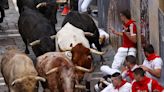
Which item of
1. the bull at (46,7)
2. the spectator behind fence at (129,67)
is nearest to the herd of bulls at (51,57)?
the spectator behind fence at (129,67)

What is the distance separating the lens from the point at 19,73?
45.3ft

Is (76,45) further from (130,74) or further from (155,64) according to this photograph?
(155,64)

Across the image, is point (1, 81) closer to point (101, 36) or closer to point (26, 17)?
point (26, 17)

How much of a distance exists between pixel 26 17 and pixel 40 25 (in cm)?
93

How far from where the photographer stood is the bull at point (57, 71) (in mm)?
13086

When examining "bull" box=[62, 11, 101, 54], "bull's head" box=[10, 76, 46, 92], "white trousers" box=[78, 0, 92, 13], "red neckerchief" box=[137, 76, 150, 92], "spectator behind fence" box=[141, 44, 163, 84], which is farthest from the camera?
"white trousers" box=[78, 0, 92, 13]

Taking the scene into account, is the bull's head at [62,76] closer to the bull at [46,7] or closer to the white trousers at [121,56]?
the white trousers at [121,56]

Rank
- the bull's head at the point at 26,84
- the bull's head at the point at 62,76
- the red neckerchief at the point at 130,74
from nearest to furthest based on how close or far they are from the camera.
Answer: the red neckerchief at the point at 130,74
the bull's head at the point at 62,76
the bull's head at the point at 26,84

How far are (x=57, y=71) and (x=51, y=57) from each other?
3.36 feet

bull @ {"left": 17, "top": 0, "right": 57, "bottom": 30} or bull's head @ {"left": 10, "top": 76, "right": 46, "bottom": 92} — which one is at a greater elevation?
bull @ {"left": 17, "top": 0, "right": 57, "bottom": 30}

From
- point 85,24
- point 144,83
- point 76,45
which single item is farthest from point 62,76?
point 85,24

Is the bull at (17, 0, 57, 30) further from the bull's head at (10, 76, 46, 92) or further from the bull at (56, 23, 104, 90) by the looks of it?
the bull's head at (10, 76, 46, 92)

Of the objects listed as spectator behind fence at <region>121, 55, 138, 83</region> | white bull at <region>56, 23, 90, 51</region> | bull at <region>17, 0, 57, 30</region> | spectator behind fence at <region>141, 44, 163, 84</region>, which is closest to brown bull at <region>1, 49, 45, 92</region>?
white bull at <region>56, 23, 90, 51</region>

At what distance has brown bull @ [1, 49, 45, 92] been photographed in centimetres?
1334
